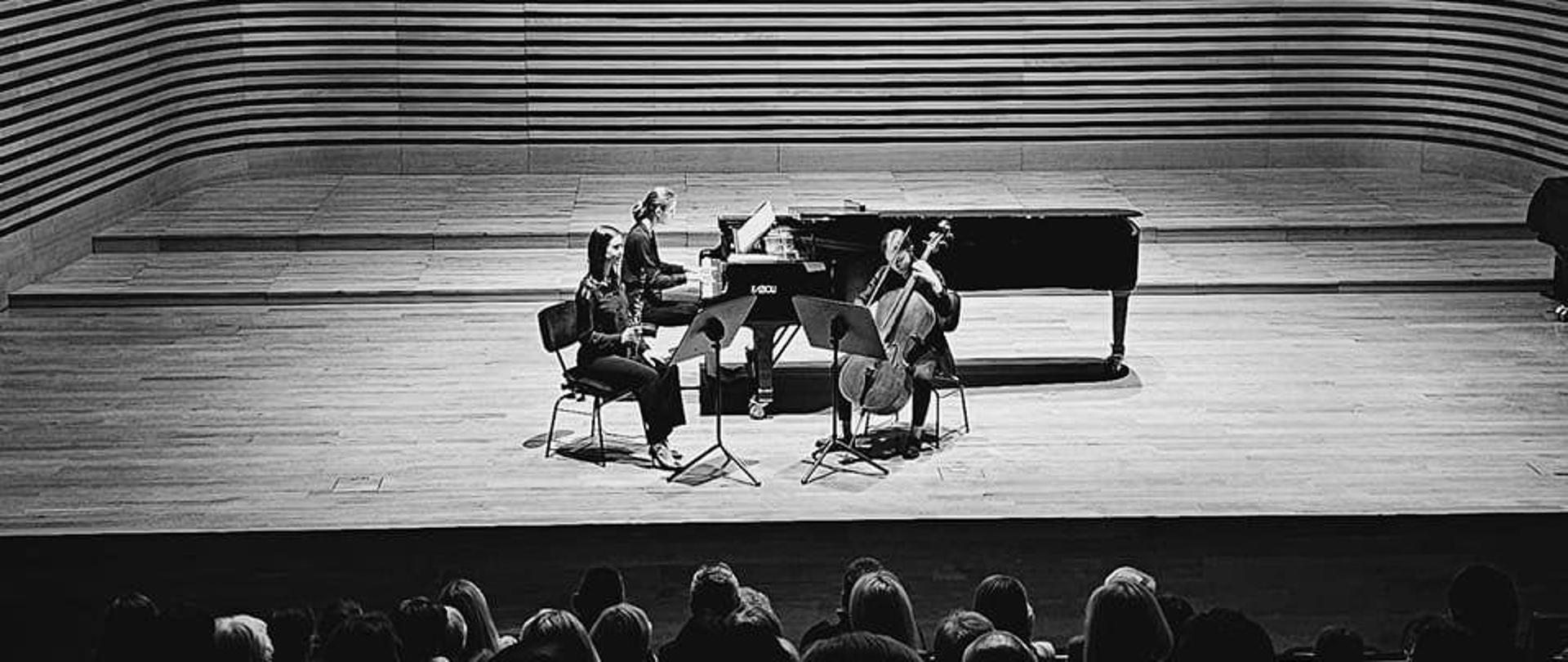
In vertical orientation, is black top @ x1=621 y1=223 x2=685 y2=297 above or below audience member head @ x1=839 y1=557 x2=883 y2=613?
above

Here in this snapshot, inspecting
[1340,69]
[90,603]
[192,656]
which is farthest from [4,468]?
[1340,69]

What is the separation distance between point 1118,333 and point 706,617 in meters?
5.29

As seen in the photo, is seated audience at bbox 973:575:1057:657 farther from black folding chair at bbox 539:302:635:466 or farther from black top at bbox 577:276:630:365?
black top at bbox 577:276:630:365

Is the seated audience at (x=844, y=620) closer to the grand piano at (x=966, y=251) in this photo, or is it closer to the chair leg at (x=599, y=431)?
the chair leg at (x=599, y=431)

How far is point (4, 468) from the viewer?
7949 millimetres

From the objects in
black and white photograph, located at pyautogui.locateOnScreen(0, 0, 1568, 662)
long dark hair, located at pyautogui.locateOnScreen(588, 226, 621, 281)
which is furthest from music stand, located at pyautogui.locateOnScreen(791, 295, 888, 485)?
long dark hair, located at pyautogui.locateOnScreen(588, 226, 621, 281)

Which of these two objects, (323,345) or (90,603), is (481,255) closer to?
(323,345)

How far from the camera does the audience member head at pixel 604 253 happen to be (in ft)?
26.6

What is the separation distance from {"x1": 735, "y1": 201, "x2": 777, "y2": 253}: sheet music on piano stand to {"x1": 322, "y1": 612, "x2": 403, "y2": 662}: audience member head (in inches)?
176

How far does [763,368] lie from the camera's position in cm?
873

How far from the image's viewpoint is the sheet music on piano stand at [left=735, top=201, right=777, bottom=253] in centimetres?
868

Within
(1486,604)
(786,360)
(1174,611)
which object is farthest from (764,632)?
(786,360)

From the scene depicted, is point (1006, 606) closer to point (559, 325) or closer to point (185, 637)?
point (185, 637)

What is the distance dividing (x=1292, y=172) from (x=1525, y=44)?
171cm
